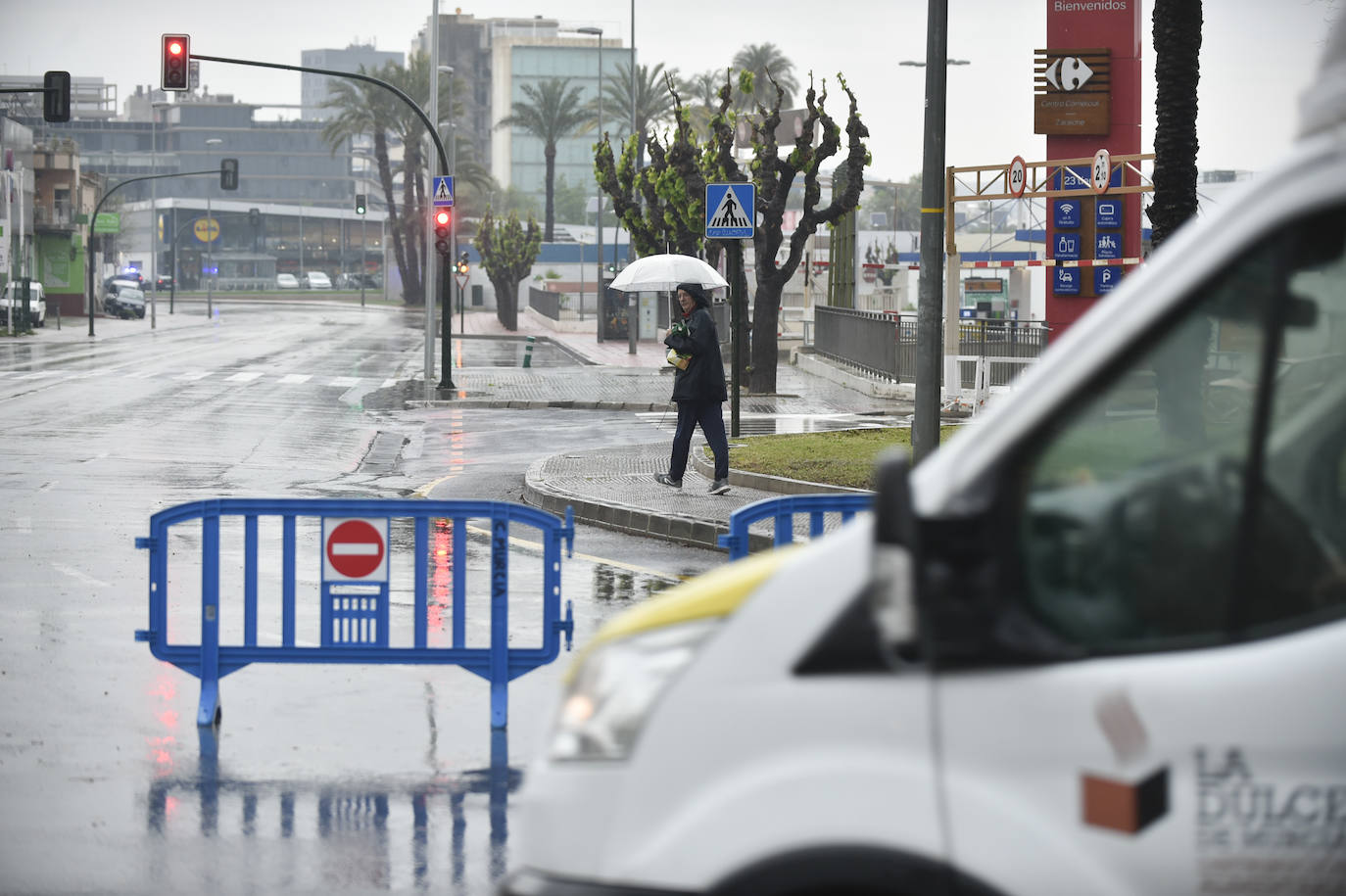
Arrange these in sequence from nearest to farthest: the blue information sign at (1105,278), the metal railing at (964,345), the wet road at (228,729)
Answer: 1. the wet road at (228,729)
2. the blue information sign at (1105,278)
3. the metal railing at (964,345)

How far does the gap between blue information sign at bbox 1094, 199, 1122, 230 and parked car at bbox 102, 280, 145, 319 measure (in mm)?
64895

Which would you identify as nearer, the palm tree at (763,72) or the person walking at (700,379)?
the person walking at (700,379)

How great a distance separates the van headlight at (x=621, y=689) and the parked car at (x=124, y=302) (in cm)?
8459

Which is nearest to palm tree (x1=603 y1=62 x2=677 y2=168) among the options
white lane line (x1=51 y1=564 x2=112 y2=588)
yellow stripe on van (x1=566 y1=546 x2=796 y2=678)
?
white lane line (x1=51 y1=564 x2=112 y2=588)

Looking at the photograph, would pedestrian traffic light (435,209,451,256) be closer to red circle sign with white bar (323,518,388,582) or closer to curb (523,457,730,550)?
curb (523,457,730,550)

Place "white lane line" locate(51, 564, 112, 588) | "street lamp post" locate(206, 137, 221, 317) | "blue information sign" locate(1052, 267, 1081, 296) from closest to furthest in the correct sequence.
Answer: "white lane line" locate(51, 564, 112, 588), "blue information sign" locate(1052, 267, 1081, 296), "street lamp post" locate(206, 137, 221, 317)

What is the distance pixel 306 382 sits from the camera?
33344mm

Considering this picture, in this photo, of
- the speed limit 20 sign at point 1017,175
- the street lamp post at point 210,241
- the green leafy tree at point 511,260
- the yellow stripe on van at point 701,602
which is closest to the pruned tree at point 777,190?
the speed limit 20 sign at point 1017,175

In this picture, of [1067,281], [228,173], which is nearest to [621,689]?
[1067,281]

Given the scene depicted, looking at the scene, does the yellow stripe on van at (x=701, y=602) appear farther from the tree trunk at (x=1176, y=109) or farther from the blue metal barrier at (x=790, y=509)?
the tree trunk at (x=1176, y=109)

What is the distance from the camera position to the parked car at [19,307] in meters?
60.9

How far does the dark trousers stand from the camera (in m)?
15.1

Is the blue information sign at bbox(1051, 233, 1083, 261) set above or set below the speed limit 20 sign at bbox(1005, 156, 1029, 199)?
below

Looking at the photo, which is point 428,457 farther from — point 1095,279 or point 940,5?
point 1095,279
